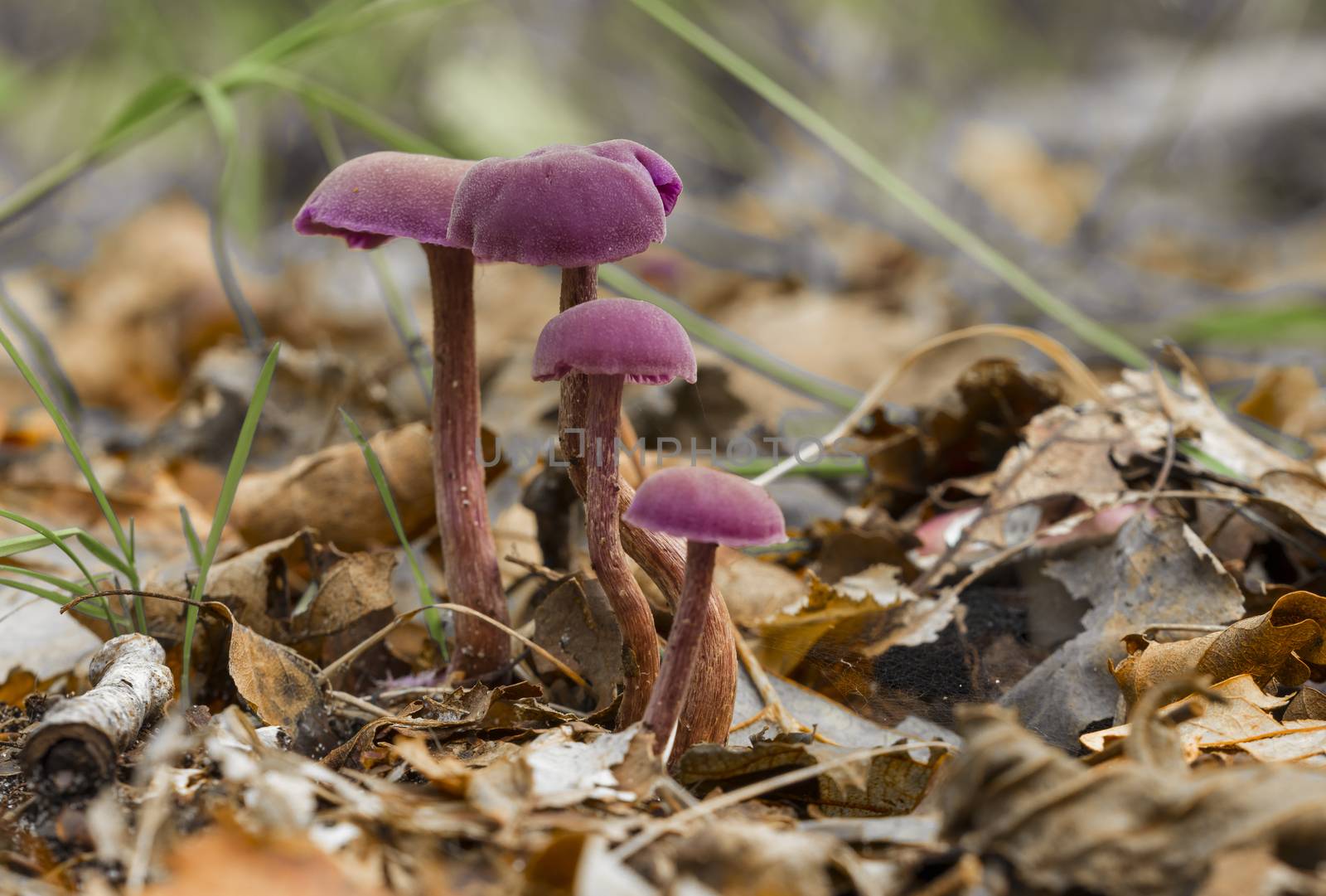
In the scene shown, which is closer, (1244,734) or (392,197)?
(1244,734)

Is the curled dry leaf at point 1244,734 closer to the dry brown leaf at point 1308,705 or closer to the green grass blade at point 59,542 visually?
the dry brown leaf at point 1308,705

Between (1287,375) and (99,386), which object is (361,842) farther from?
(99,386)

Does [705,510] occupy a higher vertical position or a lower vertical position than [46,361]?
higher

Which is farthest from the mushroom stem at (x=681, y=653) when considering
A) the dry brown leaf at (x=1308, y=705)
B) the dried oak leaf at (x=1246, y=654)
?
the dry brown leaf at (x=1308, y=705)

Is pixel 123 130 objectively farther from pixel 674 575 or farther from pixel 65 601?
pixel 674 575

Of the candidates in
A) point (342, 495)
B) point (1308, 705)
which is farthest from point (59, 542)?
point (1308, 705)

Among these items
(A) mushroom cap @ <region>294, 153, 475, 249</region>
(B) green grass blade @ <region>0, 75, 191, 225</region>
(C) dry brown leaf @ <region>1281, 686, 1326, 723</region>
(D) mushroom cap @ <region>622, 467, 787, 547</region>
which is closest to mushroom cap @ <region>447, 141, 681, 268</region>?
(A) mushroom cap @ <region>294, 153, 475, 249</region>

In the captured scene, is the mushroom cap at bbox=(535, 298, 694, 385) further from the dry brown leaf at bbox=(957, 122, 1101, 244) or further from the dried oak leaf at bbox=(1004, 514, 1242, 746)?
the dry brown leaf at bbox=(957, 122, 1101, 244)
